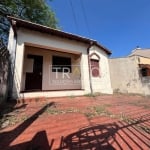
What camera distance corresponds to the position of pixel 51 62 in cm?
946

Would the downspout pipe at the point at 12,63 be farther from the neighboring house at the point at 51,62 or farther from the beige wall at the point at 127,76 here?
the beige wall at the point at 127,76

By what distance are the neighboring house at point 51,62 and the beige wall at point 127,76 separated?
170 cm

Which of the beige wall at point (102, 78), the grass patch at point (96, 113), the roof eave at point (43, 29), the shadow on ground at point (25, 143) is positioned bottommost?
the shadow on ground at point (25, 143)

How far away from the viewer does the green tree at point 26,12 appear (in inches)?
552

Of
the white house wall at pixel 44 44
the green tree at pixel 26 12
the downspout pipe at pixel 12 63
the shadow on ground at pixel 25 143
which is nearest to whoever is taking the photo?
the shadow on ground at pixel 25 143

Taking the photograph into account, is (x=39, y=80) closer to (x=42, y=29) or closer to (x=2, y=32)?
(x=42, y=29)

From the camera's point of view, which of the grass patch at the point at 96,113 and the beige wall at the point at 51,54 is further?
the beige wall at the point at 51,54

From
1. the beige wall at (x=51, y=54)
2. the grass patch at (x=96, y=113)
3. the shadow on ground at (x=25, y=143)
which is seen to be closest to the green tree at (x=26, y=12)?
the beige wall at (x=51, y=54)

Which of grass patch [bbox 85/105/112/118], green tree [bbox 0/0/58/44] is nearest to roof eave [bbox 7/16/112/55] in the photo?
grass patch [bbox 85/105/112/118]

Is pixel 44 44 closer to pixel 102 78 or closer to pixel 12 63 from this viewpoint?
pixel 12 63

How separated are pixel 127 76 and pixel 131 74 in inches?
16.1

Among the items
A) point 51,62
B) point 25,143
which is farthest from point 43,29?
point 25,143

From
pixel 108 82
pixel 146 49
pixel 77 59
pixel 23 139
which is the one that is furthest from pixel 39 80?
pixel 146 49

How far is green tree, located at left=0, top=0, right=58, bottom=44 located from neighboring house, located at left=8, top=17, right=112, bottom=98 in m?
8.04
